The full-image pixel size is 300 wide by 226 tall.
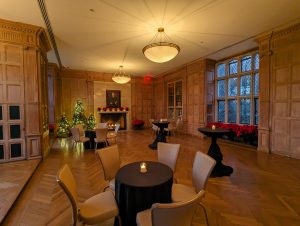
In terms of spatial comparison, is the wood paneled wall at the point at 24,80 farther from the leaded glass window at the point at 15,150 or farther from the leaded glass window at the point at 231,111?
the leaded glass window at the point at 231,111

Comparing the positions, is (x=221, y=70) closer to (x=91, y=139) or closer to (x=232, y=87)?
(x=232, y=87)

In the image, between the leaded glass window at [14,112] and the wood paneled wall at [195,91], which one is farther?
the wood paneled wall at [195,91]

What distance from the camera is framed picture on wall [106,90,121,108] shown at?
32.6ft

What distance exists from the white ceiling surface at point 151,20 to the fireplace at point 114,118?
4752mm

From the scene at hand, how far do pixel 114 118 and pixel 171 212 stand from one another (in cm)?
922

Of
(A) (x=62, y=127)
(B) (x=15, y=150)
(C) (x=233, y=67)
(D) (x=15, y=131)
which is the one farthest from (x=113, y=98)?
(C) (x=233, y=67)

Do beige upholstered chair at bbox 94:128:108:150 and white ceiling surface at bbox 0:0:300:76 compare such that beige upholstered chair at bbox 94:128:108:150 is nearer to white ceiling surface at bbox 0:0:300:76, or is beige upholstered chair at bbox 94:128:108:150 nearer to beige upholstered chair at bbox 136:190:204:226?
white ceiling surface at bbox 0:0:300:76

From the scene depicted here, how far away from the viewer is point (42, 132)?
14.9 feet

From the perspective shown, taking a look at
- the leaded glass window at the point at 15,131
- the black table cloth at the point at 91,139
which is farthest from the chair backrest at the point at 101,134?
the leaded glass window at the point at 15,131

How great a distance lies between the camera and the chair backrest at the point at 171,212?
3.70 ft

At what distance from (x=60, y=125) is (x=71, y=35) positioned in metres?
4.65

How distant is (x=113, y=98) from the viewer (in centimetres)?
1005

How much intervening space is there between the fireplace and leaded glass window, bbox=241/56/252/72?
6.59m

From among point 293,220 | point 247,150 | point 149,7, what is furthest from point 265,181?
point 149,7
